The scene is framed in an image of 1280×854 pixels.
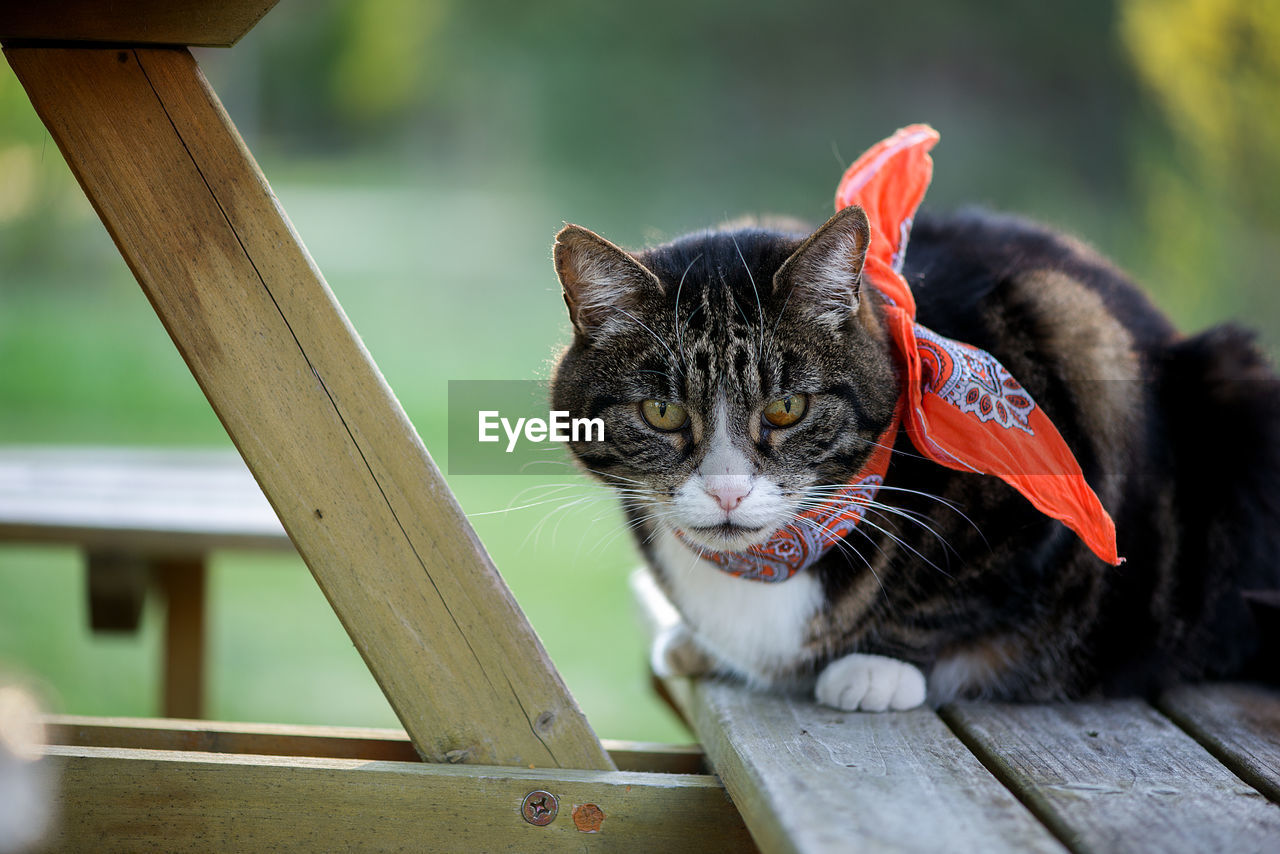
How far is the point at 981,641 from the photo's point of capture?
4.63 ft

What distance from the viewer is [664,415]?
51.6 inches

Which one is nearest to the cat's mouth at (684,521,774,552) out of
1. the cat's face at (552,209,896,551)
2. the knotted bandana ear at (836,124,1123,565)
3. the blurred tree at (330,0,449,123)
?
the cat's face at (552,209,896,551)

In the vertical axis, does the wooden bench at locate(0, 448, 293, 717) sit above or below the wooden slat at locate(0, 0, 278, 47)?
below

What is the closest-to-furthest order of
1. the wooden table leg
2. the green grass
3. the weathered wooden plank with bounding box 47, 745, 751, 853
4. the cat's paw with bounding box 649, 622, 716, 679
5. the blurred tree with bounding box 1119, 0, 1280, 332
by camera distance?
the weathered wooden plank with bounding box 47, 745, 751, 853 → the cat's paw with bounding box 649, 622, 716, 679 → the wooden table leg → the green grass → the blurred tree with bounding box 1119, 0, 1280, 332

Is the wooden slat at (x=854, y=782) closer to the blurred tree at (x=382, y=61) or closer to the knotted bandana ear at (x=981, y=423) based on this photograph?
the knotted bandana ear at (x=981, y=423)

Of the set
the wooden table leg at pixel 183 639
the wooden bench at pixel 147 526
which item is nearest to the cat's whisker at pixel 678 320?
the wooden bench at pixel 147 526

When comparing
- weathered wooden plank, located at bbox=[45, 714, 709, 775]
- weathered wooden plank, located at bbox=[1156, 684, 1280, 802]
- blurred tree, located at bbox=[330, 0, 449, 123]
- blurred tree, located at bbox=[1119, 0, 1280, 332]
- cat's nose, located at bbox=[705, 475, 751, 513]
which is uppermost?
blurred tree, located at bbox=[330, 0, 449, 123]

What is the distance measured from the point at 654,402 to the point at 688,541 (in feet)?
0.60

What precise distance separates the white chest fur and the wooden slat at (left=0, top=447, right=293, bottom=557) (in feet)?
2.67

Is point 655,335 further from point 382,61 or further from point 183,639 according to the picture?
point 382,61

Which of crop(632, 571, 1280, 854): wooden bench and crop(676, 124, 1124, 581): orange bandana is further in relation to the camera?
crop(676, 124, 1124, 581): orange bandana

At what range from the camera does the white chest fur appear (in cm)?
137

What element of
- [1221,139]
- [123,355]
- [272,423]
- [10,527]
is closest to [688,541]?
[272,423]

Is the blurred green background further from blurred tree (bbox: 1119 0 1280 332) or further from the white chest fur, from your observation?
the white chest fur
